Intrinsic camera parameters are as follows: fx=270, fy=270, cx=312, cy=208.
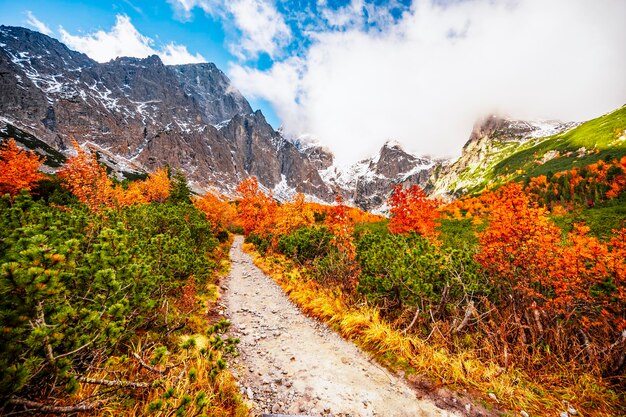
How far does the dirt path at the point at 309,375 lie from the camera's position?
5195 mm

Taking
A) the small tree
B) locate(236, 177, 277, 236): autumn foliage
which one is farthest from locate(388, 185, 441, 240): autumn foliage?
the small tree

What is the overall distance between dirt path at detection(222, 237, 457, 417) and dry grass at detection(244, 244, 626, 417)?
564 millimetres

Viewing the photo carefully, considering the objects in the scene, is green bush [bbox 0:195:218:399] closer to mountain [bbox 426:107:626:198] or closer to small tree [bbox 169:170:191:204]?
small tree [bbox 169:170:191:204]

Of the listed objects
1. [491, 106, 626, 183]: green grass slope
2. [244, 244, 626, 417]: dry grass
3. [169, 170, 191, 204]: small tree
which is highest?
[491, 106, 626, 183]: green grass slope

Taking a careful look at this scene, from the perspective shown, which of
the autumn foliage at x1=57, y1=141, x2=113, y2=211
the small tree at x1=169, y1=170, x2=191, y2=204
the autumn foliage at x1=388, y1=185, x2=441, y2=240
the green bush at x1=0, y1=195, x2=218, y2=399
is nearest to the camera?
the green bush at x1=0, y1=195, x2=218, y2=399

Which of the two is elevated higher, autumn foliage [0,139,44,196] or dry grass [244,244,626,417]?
autumn foliage [0,139,44,196]

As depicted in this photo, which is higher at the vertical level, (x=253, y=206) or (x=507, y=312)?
(x=253, y=206)

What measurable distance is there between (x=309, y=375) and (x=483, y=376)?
3.80 m

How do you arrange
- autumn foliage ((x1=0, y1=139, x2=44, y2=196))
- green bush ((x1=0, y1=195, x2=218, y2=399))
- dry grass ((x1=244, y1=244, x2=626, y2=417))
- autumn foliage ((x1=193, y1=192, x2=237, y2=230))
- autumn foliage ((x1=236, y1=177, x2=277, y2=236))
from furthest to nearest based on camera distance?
1. autumn foliage ((x1=193, y1=192, x2=237, y2=230))
2. autumn foliage ((x1=236, y1=177, x2=277, y2=236))
3. autumn foliage ((x1=0, y1=139, x2=44, y2=196))
4. dry grass ((x1=244, y1=244, x2=626, y2=417))
5. green bush ((x1=0, y1=195, x2=218, y2=399))

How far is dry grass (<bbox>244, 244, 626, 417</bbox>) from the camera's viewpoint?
17.0ft

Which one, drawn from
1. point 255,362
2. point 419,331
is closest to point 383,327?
point 419,331

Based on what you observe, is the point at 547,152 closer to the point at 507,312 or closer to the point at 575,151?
the point at 575,151

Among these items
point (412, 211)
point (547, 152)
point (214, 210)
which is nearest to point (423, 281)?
point (412, 211)

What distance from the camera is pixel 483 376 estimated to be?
5.84 metres
